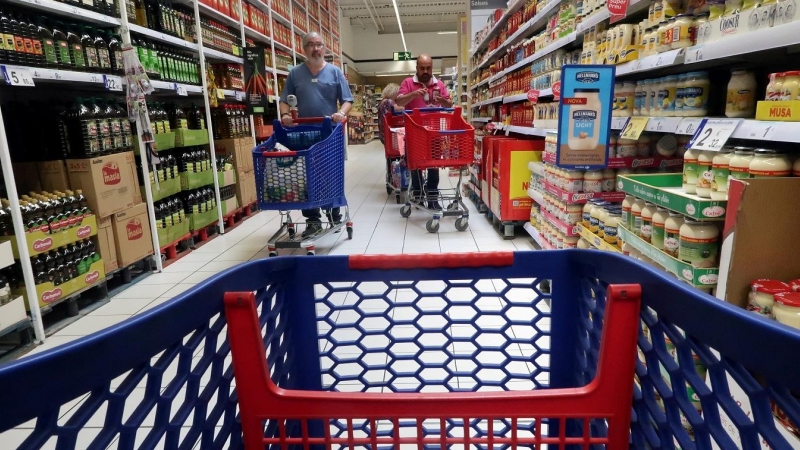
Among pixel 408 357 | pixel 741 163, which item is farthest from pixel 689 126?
pixel 408 357

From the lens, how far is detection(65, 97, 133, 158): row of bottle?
2.98m

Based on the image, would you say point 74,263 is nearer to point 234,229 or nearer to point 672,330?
point 234,229

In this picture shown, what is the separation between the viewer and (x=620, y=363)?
825 mm

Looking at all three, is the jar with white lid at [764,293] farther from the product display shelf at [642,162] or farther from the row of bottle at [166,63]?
the row of bottle at [166,63]

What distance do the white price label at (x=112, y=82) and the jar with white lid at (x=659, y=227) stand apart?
3127 millimetres

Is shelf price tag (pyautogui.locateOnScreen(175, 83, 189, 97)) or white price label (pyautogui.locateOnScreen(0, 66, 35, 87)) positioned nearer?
white price label (pyautogui.locateOnScreen(0, 66, 35, 87))

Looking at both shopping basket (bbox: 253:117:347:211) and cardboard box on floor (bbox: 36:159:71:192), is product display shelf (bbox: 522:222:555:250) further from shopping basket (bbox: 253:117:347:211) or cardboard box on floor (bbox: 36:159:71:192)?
cardboard box on floor (bbox: 36:159:71:192)

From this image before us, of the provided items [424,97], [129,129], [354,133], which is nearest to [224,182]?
[129,129]

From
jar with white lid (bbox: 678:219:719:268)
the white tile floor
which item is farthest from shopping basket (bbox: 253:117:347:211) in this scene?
jar with white lid (bbox: 678:219:719:268)

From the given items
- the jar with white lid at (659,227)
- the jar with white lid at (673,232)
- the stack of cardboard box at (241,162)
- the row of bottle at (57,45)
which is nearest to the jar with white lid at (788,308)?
the jar with white lid at (673,232)

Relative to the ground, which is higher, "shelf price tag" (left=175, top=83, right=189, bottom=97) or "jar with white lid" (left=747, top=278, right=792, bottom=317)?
"shelf price tag" (left=175, top=83, right=189, bottom=97)

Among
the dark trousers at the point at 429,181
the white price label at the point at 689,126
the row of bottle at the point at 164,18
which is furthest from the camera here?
the dark trousers at the point at 429,181

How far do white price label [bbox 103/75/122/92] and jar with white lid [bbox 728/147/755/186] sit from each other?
10.8ft

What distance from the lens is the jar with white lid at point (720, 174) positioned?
1.48 metres
